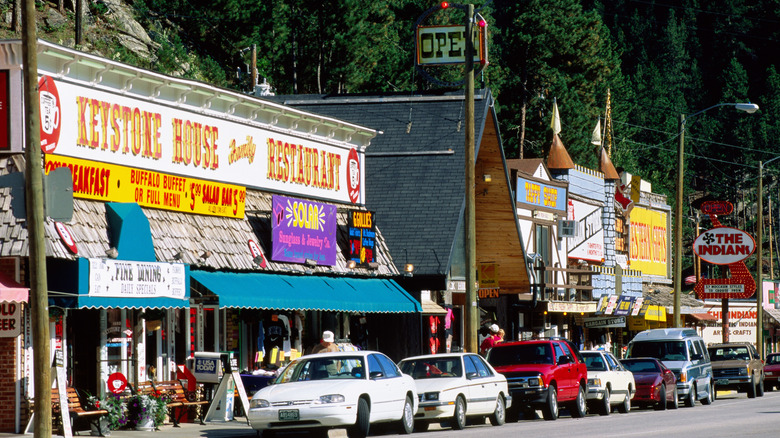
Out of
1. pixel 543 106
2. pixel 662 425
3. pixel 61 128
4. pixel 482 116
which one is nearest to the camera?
pixel 61 128

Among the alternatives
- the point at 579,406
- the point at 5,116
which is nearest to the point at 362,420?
the point at 5,116

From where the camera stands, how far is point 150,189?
23.5m

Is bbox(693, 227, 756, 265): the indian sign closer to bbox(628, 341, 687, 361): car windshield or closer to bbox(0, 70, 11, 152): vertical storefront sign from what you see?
bbox(628, 341, 687, 361): car windshield

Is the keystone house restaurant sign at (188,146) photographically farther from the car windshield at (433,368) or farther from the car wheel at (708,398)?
the car wheel at (708,398)

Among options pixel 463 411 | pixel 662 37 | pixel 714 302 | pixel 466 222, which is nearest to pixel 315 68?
pixel 714 302

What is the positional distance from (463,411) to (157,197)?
22.7 ft

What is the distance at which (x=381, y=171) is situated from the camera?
34.4 metres

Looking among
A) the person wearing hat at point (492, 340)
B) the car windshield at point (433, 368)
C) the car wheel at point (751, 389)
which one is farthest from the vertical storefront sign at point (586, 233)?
the car windshield at point (433, 368)

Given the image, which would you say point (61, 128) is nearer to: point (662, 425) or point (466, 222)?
point (466, 222)

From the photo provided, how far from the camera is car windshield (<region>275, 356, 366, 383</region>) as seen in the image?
20.8 m

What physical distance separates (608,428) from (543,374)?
3796 millimetres

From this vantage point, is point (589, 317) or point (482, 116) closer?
point (482, 116)

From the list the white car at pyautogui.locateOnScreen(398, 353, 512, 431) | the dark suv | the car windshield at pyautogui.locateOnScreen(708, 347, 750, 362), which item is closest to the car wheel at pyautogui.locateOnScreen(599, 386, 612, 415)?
the dark suv

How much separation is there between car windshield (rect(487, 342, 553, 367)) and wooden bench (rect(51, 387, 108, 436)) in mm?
9288
